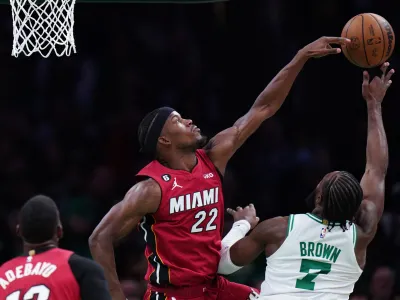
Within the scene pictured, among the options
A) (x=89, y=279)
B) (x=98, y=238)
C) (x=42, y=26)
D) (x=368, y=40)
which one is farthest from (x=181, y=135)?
(x=89, y=279)

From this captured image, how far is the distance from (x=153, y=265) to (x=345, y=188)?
1.33 meters

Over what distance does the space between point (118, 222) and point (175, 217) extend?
345 mm

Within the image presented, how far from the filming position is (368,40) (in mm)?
6461

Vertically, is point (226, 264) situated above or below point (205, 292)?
above

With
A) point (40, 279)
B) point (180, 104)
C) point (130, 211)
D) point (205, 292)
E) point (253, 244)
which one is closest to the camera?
Answer: point (40, 279)

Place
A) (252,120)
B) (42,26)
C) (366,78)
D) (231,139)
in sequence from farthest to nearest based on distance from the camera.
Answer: (42,26) → (252,120) → (231,139) → (366,78)

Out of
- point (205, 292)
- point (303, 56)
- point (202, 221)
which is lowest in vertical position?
point (205, 292)

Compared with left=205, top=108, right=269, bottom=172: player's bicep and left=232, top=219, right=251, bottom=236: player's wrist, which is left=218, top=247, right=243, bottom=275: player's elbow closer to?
left=232, top=219, right=251, bottom=236: player's wrist

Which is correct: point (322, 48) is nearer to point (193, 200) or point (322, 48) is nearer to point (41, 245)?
point (193, 200)

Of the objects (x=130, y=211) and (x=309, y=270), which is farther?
(x=130, y=211)

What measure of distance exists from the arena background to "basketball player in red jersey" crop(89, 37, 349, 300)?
8.90ft

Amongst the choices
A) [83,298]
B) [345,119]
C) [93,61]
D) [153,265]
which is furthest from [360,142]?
[83,298]

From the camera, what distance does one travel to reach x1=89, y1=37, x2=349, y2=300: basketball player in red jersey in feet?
19.7

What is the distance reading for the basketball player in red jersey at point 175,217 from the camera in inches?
236
